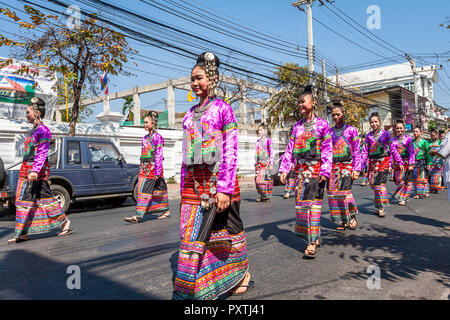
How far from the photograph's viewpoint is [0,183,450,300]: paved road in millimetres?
3285

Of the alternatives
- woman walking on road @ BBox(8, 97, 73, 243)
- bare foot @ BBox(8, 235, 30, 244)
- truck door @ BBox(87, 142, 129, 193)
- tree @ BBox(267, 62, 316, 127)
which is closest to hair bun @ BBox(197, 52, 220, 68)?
woman walking on road @ BBox(8, 97, 73, 243)

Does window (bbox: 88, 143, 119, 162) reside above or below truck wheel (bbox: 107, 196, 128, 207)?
above

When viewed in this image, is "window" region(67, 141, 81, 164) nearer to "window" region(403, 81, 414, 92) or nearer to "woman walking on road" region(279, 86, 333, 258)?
"woman walking on road" region(279, 86, 333, 258)

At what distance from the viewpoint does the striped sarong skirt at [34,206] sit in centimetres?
542

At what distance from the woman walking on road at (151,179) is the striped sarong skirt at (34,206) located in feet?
5.56

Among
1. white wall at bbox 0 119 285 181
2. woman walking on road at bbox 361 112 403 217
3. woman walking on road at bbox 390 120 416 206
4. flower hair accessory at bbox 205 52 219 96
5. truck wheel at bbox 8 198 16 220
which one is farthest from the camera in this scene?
white wall at bbox 0 119 285 181

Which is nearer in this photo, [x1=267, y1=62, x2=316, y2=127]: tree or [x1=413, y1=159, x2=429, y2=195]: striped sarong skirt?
[x1=413, y1=159, x2=429, y2=195]: striped sarong skirt

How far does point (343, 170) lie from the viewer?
6230mm

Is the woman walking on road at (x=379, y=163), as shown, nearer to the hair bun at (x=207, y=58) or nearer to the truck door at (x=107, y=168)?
the hair bun at (x=207, y=58)

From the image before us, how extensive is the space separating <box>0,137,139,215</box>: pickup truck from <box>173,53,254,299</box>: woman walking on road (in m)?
6.45

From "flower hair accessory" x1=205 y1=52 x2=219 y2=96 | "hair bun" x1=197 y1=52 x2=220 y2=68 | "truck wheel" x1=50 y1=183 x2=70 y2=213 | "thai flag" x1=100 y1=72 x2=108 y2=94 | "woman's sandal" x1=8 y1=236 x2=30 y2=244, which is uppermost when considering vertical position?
"thai flag" x1=100 y1=72 x2=108 y2=94

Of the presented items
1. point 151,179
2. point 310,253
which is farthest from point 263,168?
point 310,253

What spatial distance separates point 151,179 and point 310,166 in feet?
12.1
